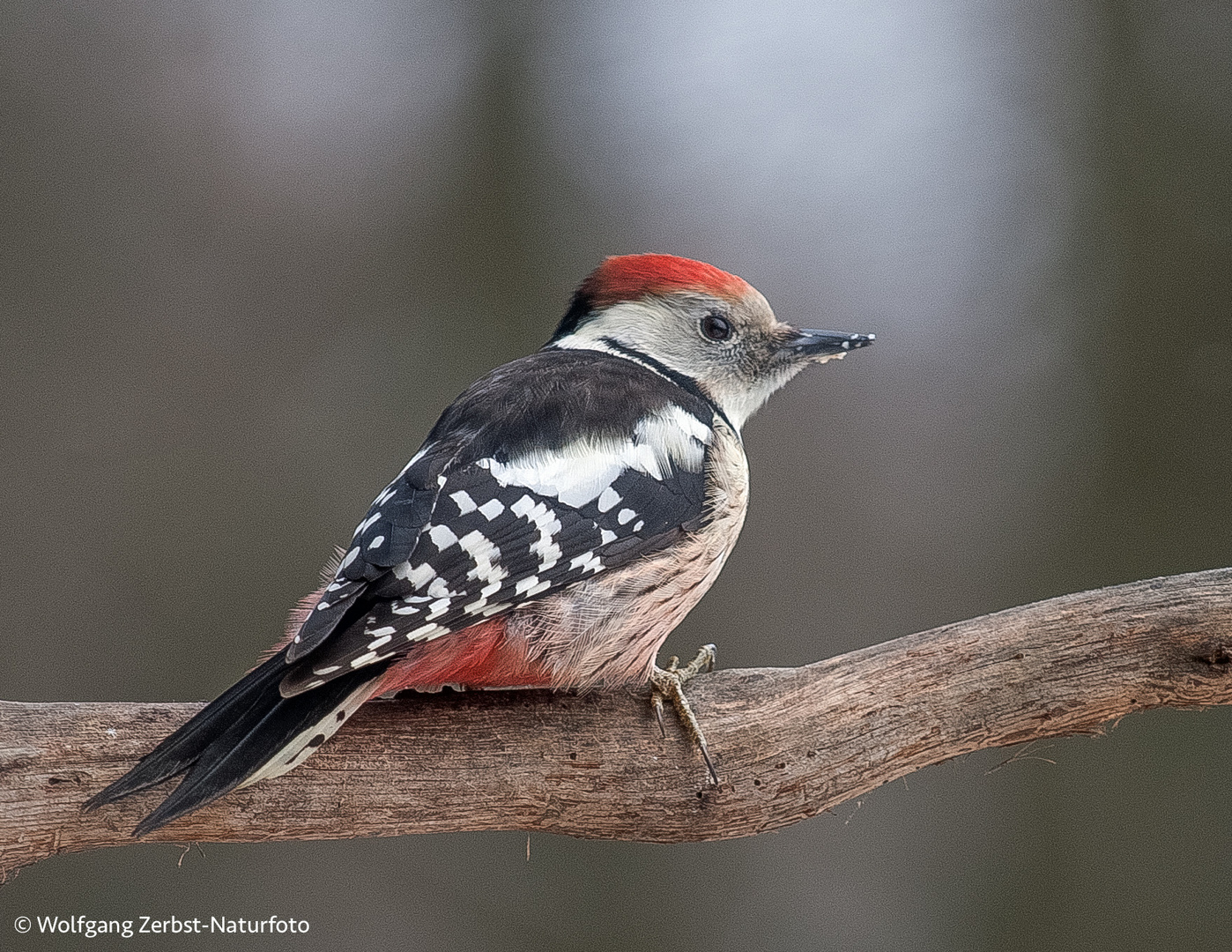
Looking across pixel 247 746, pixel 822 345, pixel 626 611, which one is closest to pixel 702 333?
pixel 822 345

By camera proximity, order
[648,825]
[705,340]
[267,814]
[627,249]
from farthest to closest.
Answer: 1. [627,249]
2. [705,340]
3. [648,825]
4. [267,814]

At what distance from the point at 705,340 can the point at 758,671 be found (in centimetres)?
56

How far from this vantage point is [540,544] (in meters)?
1.33

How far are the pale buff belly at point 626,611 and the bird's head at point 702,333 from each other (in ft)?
0.96

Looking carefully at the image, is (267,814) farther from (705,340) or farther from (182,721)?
(705,340)

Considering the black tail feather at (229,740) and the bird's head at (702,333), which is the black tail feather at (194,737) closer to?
the black tail feather at (229,740)

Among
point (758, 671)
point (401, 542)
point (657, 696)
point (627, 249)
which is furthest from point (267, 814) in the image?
point (627, 249)

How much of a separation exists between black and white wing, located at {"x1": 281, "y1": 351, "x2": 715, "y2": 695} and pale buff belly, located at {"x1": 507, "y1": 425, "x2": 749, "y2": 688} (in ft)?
0.09

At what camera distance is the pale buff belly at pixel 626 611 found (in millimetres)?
1382

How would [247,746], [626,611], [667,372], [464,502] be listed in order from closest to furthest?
[247,746] → [464,502] → [626,611] → [667,372]

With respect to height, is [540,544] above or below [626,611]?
above

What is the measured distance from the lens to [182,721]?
4.62ft

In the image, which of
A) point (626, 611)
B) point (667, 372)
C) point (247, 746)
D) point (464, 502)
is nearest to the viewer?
point (247, 746)

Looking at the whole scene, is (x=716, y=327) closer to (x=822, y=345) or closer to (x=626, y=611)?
(x=822, y=345)
